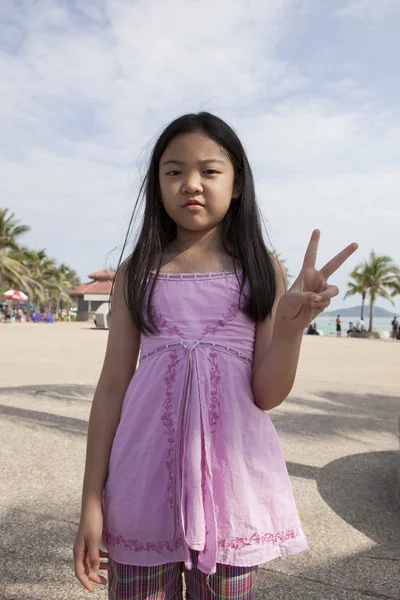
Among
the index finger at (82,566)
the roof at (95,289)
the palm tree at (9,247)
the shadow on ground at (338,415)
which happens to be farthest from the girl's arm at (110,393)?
the roof at (95,289)

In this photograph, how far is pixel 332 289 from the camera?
1.30 meters

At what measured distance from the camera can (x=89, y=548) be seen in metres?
1.34

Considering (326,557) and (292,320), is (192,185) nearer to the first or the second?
(292,320)

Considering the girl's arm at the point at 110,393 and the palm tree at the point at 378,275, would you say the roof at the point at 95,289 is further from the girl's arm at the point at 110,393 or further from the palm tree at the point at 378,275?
the girl's arm at the point at 110,393

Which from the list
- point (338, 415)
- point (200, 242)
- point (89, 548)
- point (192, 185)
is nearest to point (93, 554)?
point (89, 548)

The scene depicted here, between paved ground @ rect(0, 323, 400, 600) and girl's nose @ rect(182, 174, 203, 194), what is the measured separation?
1936 mm

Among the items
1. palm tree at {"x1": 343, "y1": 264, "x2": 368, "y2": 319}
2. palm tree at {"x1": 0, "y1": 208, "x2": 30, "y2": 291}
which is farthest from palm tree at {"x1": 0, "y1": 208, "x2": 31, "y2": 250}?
palm tree at {"x1": 343, "y1": 264, "x2": 368, "y2": 319}

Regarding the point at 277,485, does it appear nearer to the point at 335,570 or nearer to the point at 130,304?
the point at 130,304

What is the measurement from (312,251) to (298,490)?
117 inches

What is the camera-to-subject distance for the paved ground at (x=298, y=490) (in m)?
2.59

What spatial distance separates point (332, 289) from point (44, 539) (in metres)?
2.43

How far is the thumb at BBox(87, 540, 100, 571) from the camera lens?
133 centimetres

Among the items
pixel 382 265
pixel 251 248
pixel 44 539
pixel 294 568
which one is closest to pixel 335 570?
pixel 294 568

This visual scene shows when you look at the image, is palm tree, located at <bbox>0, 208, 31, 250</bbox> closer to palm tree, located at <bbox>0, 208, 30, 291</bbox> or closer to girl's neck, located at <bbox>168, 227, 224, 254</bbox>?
palm tree, located at <bbox>0, 208, 30, 291</bbox>
